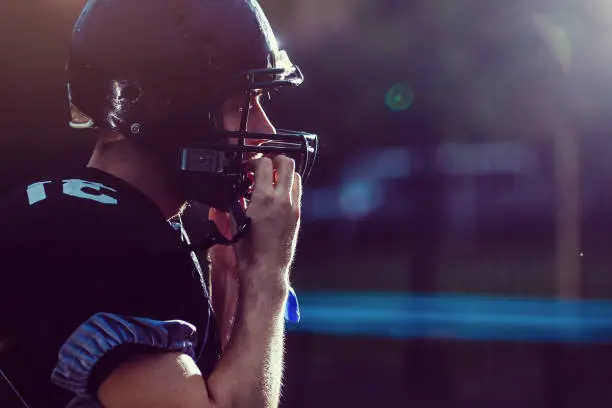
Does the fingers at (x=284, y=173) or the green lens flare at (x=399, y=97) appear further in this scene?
the green lens flare at (x=399, y=97)

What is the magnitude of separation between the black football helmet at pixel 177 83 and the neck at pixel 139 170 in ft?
0.08

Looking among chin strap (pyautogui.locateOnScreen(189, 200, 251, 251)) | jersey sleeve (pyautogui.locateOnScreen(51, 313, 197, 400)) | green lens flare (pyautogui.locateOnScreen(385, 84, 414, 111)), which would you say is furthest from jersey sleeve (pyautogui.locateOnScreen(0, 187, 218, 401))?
green lens flare (pyautogui.locateOnScreen(385, 84, 414, 111))

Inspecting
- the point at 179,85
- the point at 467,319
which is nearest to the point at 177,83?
the point at 179,85

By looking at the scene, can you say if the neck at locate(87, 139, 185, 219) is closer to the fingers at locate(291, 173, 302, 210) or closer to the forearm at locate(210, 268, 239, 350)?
the fingers at locate(291, 173, 302, 210)

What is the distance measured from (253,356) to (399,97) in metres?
7.01

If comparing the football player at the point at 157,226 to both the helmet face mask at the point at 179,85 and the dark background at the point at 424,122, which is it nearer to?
the helmet face mask at the point at 179,85

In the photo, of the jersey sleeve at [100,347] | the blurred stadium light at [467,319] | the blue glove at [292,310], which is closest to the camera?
the jersey sleeve at [100,347]

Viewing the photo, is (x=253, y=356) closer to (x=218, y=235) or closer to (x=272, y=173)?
(x=218, y=235)

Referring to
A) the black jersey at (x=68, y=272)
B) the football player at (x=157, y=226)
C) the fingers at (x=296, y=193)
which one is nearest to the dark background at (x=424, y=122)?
the football player at (x=157, y=226)

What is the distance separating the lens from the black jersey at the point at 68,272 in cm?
148

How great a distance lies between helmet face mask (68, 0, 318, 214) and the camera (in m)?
1.84

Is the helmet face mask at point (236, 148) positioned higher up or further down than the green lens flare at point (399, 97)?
further down

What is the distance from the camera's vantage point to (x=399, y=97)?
331 inches

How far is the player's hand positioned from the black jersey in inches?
5.9
